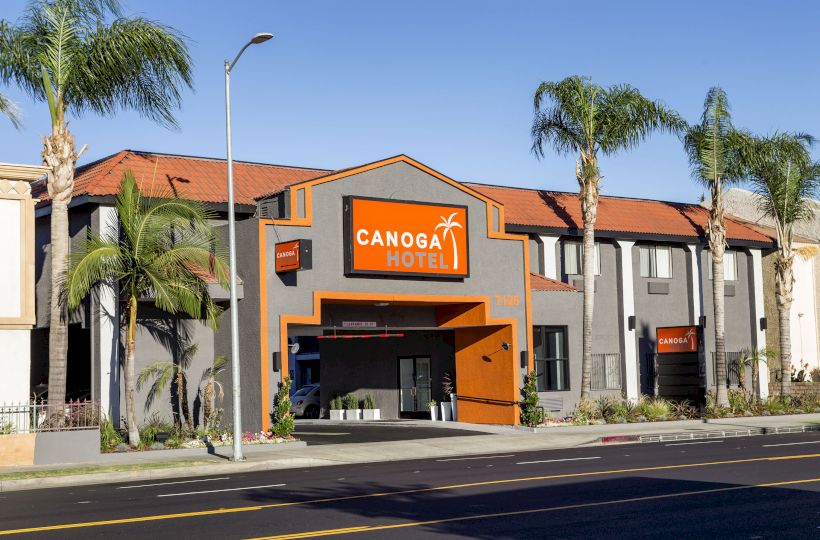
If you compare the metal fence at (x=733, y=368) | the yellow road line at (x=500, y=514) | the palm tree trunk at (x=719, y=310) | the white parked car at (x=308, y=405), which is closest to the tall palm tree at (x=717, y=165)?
the palm tree trunk at (x=719, y=310)

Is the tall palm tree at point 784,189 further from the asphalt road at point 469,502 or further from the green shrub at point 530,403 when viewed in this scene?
the asphalt road at point 469,502

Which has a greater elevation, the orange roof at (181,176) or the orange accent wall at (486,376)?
the orange roof at (181,176)

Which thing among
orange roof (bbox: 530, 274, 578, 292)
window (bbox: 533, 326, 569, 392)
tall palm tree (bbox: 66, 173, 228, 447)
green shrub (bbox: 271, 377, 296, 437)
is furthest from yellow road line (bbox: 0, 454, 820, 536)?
orange roof (bbox: 530, 274, 578, 292)

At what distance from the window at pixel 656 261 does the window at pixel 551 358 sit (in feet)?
21.8

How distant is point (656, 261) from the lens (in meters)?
42.7

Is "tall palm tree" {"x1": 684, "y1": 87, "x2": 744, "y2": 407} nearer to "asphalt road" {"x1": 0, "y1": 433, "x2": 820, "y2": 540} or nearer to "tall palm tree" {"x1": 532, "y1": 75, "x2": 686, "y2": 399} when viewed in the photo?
"tall palm tree" {"x1": 532, "y1": 75, "x2": 686, "y2": 399}

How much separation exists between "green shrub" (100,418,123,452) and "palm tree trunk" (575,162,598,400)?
15.9 meters

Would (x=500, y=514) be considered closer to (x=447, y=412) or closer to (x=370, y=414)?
(x=447, y=412)

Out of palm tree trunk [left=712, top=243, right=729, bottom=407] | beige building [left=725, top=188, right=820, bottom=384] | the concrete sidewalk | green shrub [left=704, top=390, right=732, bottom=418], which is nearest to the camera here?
the concrete sidewalk

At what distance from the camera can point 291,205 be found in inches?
1174

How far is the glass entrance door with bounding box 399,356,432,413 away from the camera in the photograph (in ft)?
132

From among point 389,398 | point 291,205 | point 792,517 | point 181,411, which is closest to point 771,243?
point 389,398

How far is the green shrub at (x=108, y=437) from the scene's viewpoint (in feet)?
84.9

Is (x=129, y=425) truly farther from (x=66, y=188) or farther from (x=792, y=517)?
(x=792, y=517)
